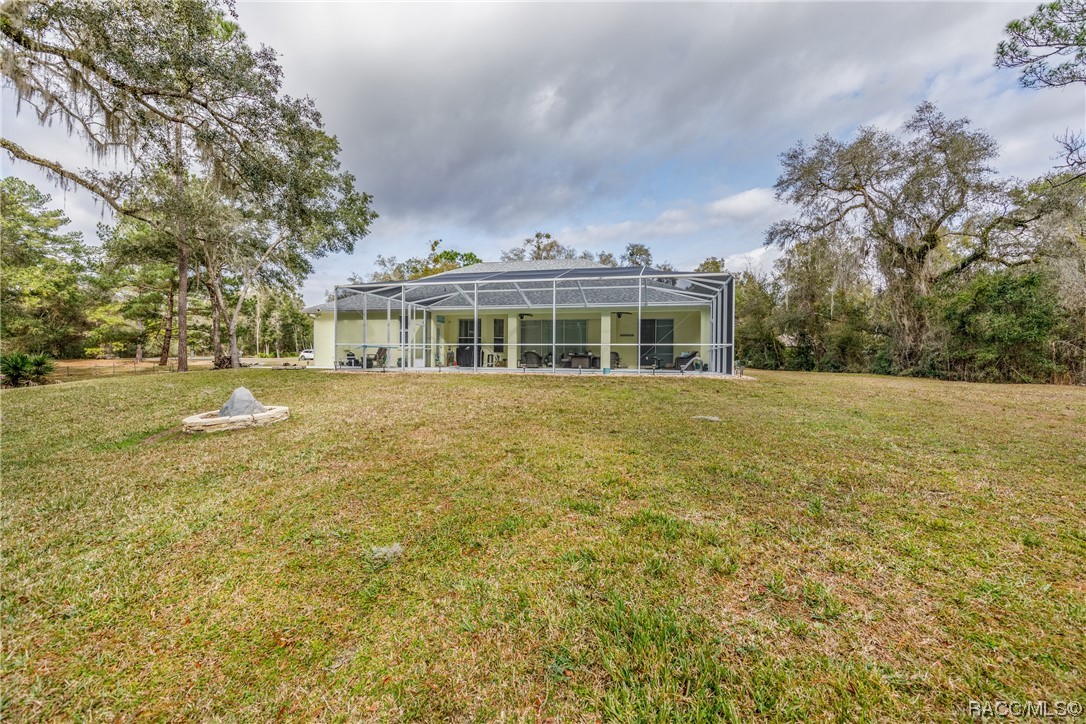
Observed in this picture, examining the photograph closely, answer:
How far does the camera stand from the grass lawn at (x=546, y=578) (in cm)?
148

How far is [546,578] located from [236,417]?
5393 mm

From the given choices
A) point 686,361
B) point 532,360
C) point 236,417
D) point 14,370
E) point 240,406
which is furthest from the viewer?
point 532,360

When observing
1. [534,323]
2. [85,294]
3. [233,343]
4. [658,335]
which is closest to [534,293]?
[534,323]

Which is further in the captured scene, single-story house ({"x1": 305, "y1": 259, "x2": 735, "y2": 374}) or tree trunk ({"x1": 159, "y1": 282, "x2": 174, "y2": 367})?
tree trunk ({"x1": 159, "y1": 282, "x2": 174, "y2": 367})

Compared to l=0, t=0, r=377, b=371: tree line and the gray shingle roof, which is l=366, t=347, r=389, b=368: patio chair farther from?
l=0, t=0, r=377, b=371: tree line

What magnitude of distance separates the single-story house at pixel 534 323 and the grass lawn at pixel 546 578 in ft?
27.1

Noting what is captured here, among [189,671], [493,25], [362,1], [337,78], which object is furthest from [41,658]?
[337,78]

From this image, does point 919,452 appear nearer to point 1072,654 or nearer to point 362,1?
point 1072,654

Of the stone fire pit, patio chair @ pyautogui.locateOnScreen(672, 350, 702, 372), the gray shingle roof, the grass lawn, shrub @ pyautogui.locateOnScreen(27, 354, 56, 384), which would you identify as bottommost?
the grass lawn

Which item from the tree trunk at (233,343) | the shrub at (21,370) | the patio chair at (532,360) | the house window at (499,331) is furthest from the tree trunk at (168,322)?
the patio chair at (532,360)

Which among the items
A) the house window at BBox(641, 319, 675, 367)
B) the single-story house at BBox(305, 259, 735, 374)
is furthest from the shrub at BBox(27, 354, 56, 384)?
the house window at BBox(641, 319, 675, 367)

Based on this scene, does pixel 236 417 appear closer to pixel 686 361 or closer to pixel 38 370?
pixel 686 361

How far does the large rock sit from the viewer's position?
5.53m

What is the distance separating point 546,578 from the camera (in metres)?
2.14
